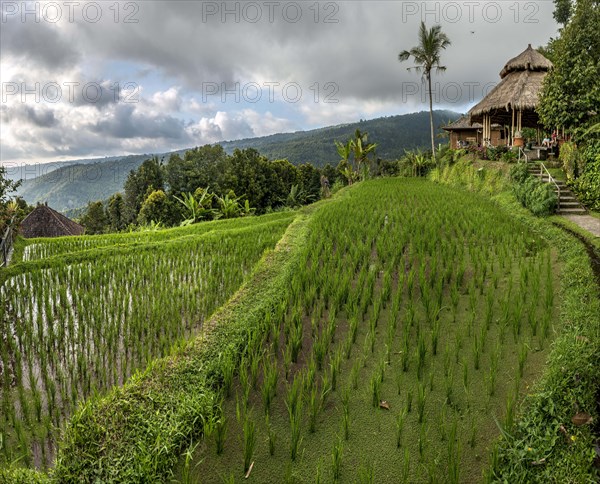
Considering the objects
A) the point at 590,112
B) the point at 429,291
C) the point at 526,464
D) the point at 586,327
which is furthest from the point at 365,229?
the point at 590,112

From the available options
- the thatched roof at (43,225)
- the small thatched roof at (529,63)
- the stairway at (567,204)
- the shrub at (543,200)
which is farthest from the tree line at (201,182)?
the shrub at (543,200)

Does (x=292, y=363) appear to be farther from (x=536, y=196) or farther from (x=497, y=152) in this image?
(x=497, y=152)

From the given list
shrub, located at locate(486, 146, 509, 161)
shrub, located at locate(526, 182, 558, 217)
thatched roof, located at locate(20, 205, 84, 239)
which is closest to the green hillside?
thatched roof, located at locate(20, 205, 84, 239)

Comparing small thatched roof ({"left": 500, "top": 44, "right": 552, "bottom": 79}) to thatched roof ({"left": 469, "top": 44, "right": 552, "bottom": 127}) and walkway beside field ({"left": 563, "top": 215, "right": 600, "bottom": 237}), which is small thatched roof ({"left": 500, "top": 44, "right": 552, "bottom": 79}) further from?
walkway beside field ({"left": 563, "top": 215, "right": 600, "bottom": 237})

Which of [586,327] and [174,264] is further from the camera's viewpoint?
[174,264]

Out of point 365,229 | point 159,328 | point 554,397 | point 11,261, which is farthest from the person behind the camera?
point 11,261

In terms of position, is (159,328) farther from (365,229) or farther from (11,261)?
(11,261)

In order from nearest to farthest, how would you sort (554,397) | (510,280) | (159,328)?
(554,397), (159,328), (510,280)

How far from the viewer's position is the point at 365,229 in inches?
321

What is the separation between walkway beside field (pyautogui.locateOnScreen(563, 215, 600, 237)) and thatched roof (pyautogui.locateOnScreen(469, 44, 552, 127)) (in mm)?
8971

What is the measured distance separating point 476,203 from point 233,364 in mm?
10095

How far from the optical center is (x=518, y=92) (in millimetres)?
17219

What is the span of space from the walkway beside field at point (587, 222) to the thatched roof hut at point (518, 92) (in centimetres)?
898

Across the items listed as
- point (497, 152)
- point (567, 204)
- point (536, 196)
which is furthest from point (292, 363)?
point (497, 152)
